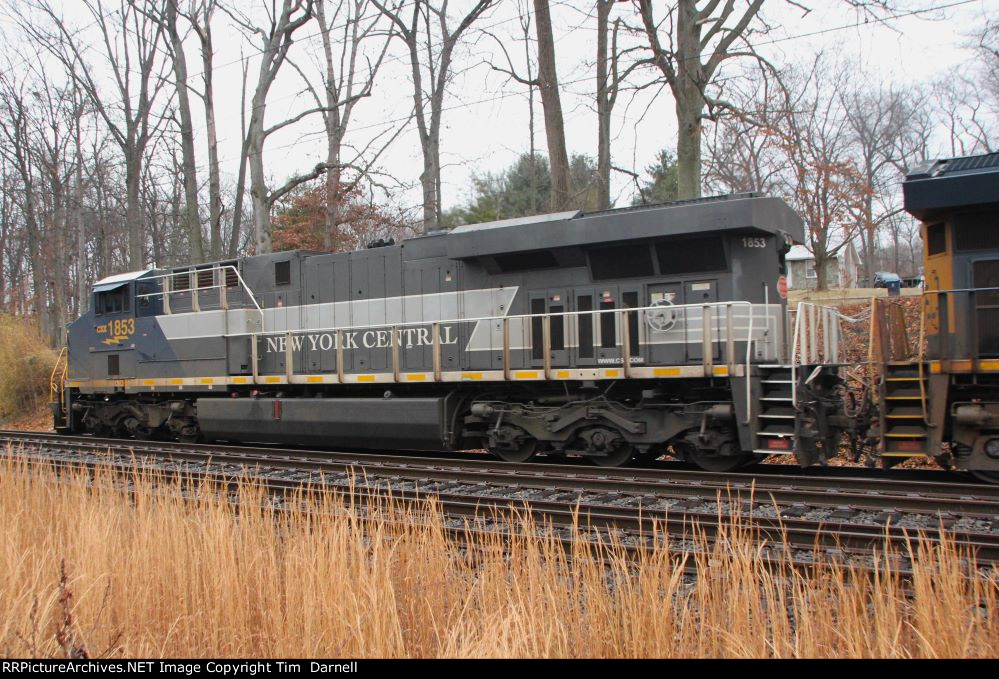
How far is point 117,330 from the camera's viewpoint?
15789mm

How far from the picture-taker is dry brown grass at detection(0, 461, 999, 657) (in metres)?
3.58

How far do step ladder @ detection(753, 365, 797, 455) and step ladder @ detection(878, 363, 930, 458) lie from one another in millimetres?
998

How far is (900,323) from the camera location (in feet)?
34.3

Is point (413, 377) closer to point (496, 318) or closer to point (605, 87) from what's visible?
point (496, 318)

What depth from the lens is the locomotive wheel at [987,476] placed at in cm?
849

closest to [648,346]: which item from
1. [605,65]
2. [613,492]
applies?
[613,492]

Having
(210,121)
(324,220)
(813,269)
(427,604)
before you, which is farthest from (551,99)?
(813,269)

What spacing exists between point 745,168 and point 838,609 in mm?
36302

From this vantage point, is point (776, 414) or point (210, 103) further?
point (210, 103)

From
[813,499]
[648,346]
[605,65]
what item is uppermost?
[605,65]

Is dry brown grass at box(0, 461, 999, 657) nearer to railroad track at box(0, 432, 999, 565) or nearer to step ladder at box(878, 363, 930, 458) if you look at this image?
railroad track at box(0, 432, 999, 565)

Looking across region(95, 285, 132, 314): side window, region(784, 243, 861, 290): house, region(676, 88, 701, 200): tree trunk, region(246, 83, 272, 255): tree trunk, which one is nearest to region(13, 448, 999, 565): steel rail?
region(95, 285, 132, 314): side window

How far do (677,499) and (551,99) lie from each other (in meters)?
13.3
